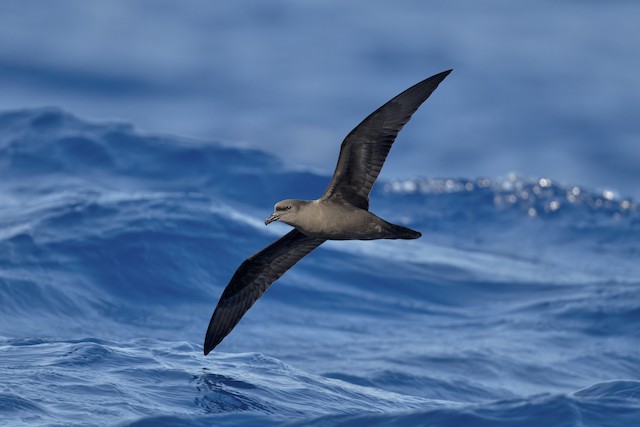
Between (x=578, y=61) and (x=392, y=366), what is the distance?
46.0 ft

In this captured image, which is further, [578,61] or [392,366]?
[578,61]

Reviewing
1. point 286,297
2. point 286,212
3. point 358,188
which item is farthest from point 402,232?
point 286,297

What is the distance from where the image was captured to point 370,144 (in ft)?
33.6

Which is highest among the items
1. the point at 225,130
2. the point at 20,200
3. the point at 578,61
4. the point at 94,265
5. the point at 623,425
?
the point at 578,61

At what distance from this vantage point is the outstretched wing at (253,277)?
461 inches

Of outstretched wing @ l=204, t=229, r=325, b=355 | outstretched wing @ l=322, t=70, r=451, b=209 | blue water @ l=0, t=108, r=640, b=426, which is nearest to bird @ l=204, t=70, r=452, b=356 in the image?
outstretched wing @ l=322, t=70, r=451, b=209

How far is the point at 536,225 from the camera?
21.0 metres

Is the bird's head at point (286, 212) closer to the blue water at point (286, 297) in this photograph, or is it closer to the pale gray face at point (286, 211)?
the pale gray face at point (286, 211)

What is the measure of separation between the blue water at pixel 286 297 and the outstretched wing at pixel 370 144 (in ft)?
6.45

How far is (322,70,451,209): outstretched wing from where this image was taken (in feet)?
32.7

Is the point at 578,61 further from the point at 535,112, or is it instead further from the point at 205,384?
the point at 205,384

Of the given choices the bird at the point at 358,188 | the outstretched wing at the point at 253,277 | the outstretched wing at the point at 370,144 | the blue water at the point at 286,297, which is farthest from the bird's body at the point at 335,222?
the blue water at the point at 286,297

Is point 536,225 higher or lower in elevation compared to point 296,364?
higher

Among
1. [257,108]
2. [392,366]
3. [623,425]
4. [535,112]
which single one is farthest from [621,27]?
[623,425]
